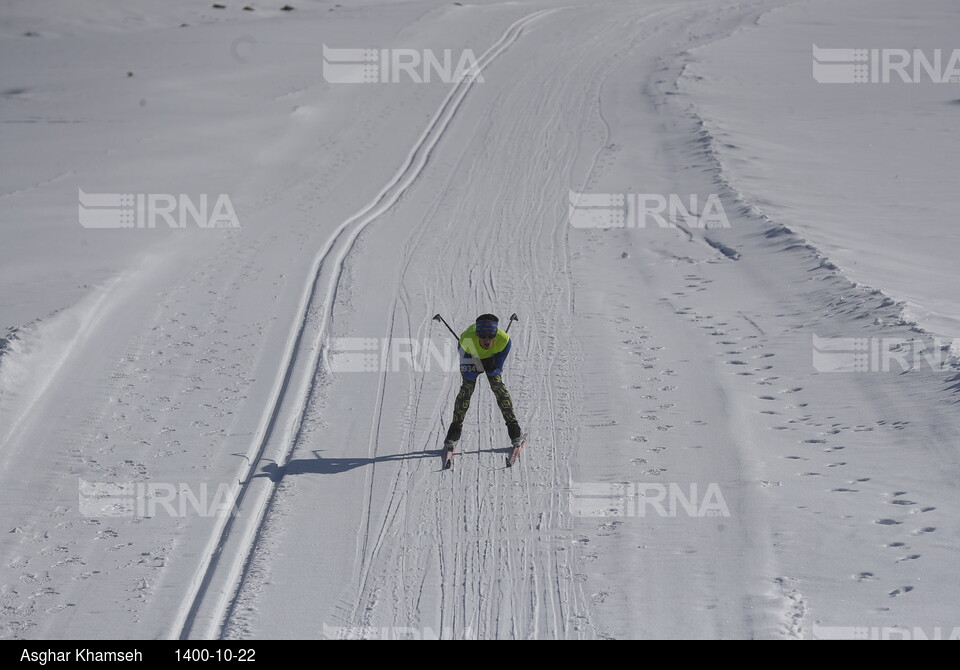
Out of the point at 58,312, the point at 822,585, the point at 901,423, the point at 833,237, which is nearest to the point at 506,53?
the point at 833,237

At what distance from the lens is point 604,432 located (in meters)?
9.29

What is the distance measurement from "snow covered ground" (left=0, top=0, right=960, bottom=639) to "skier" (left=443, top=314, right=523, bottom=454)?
1.26 feet

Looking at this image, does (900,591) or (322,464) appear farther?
(322,464)

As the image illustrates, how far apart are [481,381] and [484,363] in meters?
2.26

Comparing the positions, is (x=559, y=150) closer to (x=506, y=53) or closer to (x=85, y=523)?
(x=506, y=53)

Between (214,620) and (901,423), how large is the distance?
6.35 metres

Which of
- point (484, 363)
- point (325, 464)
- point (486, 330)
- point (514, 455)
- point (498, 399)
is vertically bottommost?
point (325, 464)

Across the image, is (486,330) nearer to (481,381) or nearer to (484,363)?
(484,363)

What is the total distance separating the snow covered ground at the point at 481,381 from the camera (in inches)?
270

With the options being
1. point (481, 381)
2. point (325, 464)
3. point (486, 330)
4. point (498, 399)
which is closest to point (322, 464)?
point (325, 464)

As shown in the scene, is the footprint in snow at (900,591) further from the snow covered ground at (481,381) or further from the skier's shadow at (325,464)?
the skier's shadow at (325,464)

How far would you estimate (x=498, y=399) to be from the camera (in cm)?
848

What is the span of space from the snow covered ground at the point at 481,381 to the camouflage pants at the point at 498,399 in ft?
1.64

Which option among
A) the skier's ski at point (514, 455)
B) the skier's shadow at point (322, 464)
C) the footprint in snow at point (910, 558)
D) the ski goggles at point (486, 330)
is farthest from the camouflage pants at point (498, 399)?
the footprint in snow at point (910, 558)
